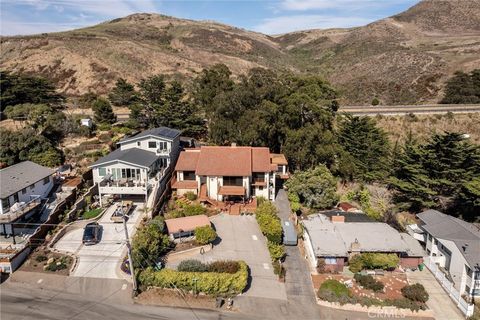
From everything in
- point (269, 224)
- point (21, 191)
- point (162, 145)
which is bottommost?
point (269, 224)

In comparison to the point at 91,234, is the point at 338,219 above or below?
below

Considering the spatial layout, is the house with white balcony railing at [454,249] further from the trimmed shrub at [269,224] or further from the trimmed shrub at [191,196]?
the trimmed shrub at [191,196]

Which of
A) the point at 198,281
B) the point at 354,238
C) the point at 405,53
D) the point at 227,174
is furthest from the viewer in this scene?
the point at 405,53

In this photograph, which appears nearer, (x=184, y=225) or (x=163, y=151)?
(x=184, y=225)

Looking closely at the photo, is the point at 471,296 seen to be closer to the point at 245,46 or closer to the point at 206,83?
the point at 206,83

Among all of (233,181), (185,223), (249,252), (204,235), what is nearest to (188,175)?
(233,181)

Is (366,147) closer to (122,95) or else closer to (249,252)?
(249,252)

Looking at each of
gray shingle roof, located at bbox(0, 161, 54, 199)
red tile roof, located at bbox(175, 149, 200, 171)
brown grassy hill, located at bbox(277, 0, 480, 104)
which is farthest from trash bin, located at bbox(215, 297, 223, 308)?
brown grassy hill, located at bbox(277, 0, 480, 104)

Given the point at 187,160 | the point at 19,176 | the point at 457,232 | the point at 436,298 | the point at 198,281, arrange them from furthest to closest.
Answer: the point at 187,160, the point at 19,176, the point at 457,232, the point at 436,298, the point at 198,281
